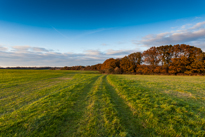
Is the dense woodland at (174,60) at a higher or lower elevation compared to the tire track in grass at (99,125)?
higher

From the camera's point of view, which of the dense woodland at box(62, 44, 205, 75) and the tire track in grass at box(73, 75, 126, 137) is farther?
the dense woodland at box(62, 44, 205, 75)

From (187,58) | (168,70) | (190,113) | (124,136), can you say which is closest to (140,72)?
(168,70)

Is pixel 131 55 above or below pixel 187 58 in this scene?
above

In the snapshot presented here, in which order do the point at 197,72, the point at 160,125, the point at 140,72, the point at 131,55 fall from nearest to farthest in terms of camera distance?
the point at 160,125
the point at 197,72
the point at 140,72
the point at 131,55

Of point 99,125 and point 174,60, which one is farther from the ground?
point 174,60

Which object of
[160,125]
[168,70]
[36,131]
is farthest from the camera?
[168,70]

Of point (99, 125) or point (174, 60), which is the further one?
point (174, 60)

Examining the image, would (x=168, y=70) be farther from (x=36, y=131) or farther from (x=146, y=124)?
A: (x=36, y=131)

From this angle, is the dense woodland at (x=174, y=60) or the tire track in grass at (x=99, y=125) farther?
the dense woodland at (x=174, y=60)

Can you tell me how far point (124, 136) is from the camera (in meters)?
3.35

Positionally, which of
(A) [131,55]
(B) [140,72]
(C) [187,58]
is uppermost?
(A) [131,55]

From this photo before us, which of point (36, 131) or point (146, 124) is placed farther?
point (146, 124)

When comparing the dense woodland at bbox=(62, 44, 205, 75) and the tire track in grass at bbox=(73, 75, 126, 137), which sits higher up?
the dense woodland at bbox=(62, 44, 205, 75)

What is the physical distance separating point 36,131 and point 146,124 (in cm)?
491
